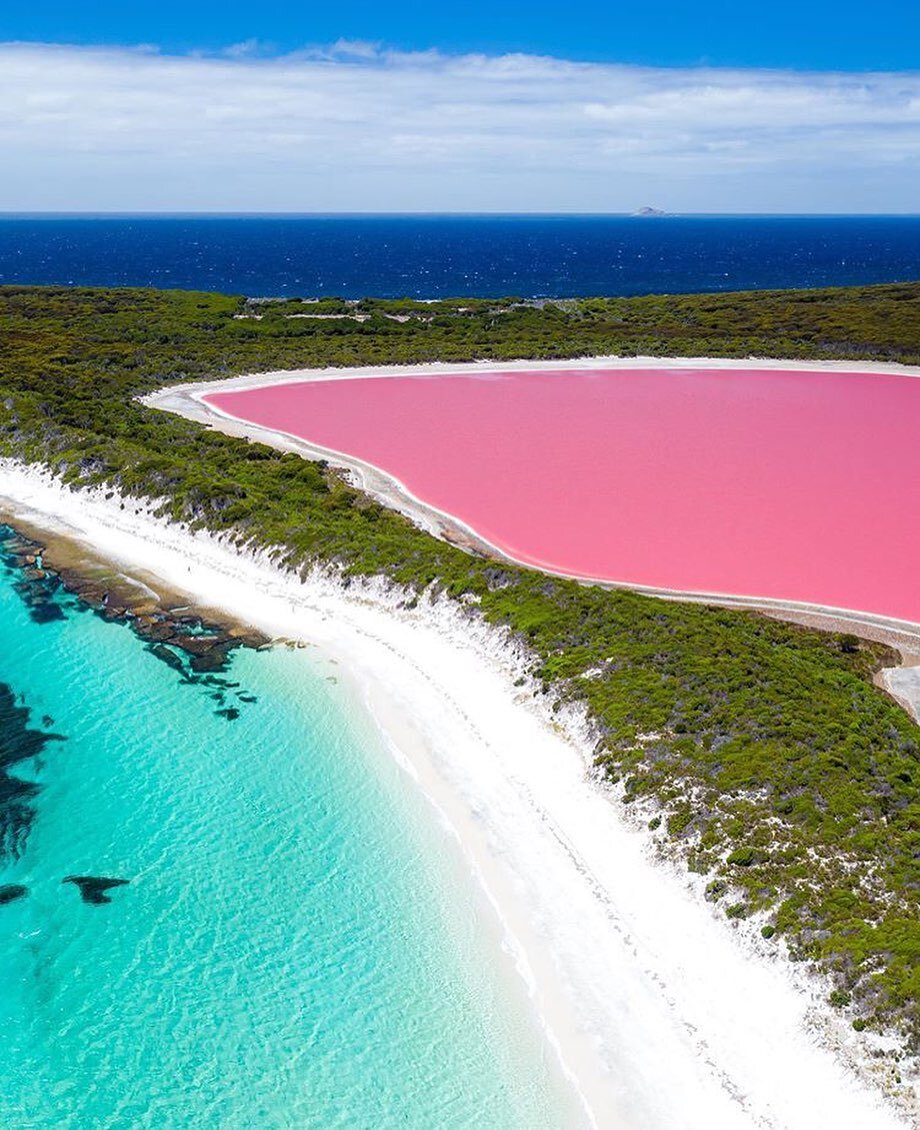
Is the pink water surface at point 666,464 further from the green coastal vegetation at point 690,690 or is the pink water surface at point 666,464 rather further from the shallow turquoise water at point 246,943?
the shallow turquoise water at point 246,943

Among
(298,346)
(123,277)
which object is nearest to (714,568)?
(298,346)

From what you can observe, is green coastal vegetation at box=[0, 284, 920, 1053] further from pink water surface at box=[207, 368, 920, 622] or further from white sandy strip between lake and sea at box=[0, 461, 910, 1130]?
pink water surface at box=[207, 368, 920, 622]

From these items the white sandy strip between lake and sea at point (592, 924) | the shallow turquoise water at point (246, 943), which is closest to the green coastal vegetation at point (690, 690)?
the white sandy strip between lake and sea at point (592, 924)

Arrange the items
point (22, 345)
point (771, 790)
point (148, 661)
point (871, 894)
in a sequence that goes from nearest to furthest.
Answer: point (871, 894) < point (771, 790) < point (148, 661) < point (22, 345)

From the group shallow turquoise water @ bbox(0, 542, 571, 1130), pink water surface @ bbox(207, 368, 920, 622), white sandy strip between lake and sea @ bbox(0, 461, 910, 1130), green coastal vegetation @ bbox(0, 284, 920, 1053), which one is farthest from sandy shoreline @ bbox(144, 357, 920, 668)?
shallow turquoise water @ bbox(0, 542, 571, 1130)

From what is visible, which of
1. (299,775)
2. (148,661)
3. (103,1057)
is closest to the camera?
(103,1057)

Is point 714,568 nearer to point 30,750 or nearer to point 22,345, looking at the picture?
point 30,750

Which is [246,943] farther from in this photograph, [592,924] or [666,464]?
[666,464]
